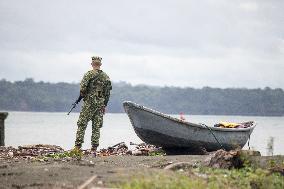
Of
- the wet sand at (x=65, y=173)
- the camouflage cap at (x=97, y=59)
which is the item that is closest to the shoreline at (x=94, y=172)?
the wet sand at (x=65, y=173)

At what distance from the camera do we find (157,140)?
54.8ft

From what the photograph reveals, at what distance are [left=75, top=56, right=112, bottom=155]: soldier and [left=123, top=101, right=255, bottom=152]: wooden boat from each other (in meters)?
0.77

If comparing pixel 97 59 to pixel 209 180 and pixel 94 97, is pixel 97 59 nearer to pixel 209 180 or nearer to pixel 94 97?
pixel 94 97

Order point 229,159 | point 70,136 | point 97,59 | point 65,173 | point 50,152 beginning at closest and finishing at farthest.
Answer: point 65,173
point 229,159
point 97,59
point 50,152
point 70,136

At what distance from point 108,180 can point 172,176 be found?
1098 mm

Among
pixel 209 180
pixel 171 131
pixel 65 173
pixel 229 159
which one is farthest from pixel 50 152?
pixel 209 180

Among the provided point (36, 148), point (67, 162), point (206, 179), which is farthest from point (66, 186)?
point (36, 148)

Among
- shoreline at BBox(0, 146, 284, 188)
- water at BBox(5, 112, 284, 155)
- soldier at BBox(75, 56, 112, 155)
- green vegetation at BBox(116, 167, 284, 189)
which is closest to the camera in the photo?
green vegetation at BBox(116, 167, 284, 189)

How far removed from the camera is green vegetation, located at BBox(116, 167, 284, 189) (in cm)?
844

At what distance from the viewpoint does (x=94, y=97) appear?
16266mm

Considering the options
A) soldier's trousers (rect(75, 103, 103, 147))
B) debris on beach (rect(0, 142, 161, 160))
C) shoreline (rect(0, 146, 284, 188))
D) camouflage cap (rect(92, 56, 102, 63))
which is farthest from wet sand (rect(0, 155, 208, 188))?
camouflage cap (rect(92, 56, 102, 63))

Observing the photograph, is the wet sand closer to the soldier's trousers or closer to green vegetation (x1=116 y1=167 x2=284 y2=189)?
green vegetation (x1=116 y1=167 x2=284 y2=189)

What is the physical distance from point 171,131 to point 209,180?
6800 mm

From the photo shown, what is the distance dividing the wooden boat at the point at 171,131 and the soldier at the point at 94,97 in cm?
77
